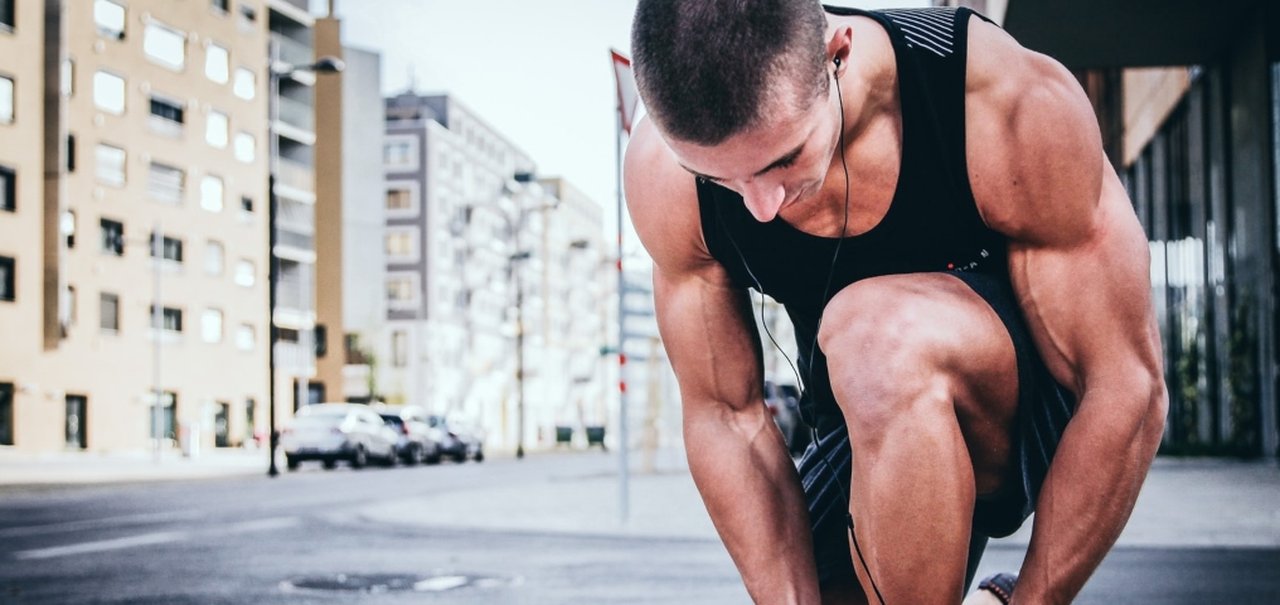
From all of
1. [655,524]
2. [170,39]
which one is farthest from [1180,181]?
[170,39]

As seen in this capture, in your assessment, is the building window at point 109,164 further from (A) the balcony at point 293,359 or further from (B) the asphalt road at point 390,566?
(B) the asphalt road at point 390,566

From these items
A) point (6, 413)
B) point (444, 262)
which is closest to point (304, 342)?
point (444, 262)

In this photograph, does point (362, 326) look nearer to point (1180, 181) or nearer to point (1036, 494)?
point (1180, 181)

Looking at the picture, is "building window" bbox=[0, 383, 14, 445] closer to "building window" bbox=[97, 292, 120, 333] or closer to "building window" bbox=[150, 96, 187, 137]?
"building window" bbox=[97, 292, 120, 333]

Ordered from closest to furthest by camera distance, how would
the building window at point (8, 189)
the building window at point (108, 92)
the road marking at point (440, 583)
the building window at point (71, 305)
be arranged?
the road marking at point (440, 583)
the building window at point (8, 189)
the building window at point (71, 305)
the building window at point (108, 92)

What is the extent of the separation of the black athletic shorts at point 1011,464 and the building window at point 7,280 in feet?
110

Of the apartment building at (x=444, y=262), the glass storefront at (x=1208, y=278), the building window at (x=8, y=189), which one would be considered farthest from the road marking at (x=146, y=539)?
the apartment building at (x=444, y=262)

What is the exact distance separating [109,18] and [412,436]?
54.9 ft

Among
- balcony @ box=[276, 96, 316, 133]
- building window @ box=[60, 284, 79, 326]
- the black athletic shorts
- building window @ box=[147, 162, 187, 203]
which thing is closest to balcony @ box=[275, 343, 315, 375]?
balcony @ box=[276, 96, 316, 133]

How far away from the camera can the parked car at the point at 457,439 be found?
1420 inches

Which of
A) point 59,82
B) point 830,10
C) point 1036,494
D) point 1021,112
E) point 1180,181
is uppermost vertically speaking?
point 59,82

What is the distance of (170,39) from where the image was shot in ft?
146

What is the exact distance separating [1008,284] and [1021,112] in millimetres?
280

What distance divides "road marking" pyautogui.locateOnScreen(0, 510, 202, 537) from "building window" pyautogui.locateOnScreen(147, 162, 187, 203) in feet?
114
